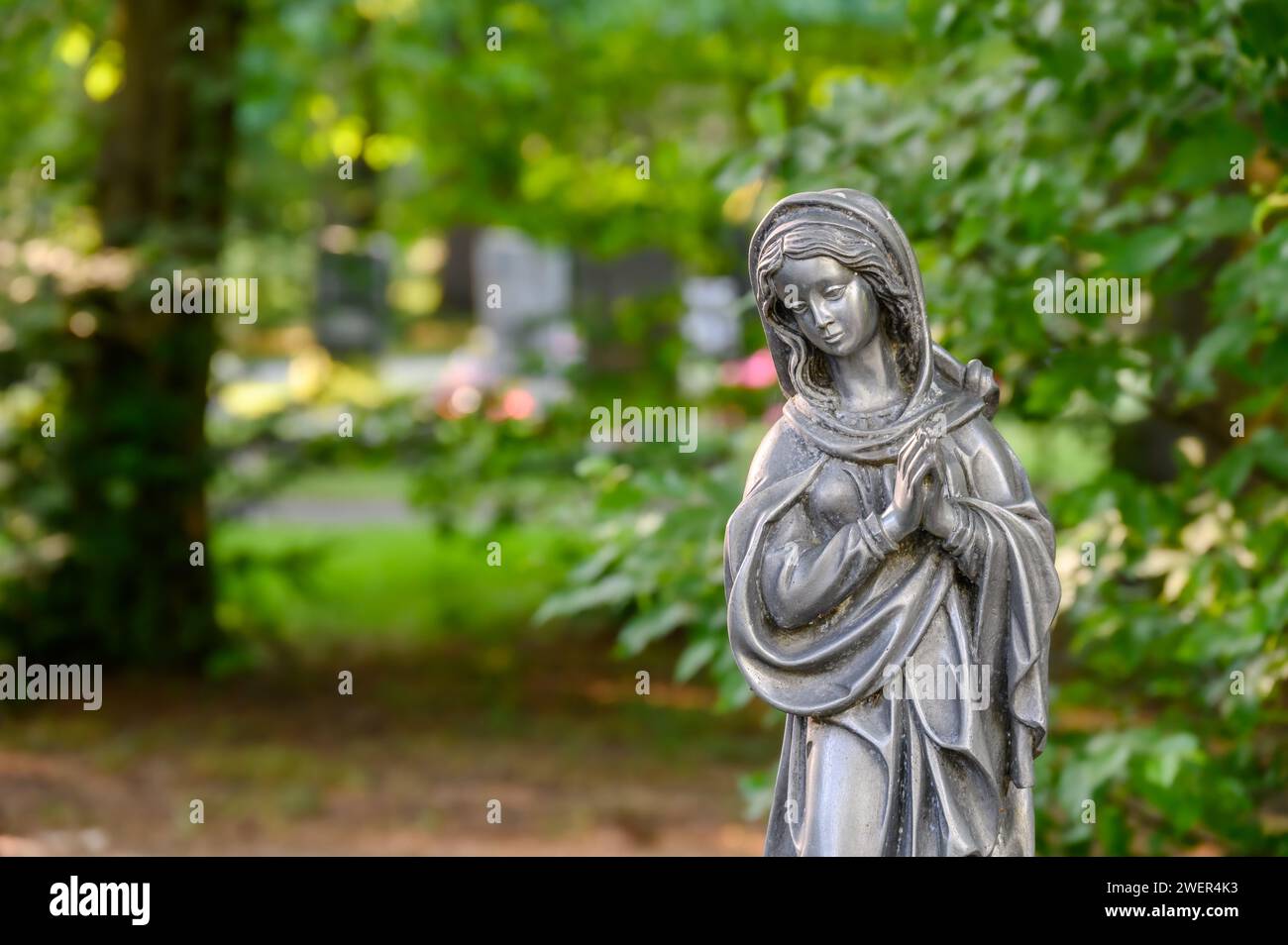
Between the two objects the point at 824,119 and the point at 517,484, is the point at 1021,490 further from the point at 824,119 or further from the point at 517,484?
the point at 517,484

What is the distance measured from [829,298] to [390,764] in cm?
753

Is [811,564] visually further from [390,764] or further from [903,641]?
[390,764]

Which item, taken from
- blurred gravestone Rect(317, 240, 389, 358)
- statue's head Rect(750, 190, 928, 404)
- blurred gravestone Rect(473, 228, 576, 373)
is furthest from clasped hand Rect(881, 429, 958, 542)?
blurred gravestone Rect(473, 228, 576, 373)

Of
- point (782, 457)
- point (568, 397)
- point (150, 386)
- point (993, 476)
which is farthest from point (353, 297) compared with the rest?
point (993, 476)

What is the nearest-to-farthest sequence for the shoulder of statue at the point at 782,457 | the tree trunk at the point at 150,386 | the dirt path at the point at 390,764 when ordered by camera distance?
the shoulder of statue at the point at 782,457 < the dirt path at the point at 390,764 < the tree trunk at the point at 150,386

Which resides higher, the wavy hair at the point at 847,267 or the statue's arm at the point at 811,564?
the wavy hair at the point at 847,267

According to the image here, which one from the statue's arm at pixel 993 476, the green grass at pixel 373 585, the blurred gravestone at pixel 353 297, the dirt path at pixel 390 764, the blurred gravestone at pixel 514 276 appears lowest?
the dirt path at pixel 390 764

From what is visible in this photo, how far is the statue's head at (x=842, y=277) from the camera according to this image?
3453 mm

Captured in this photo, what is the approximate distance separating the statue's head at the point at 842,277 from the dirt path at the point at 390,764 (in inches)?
218

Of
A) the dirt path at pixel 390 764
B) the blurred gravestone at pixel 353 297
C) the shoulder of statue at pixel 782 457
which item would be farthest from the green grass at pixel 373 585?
the shoulder of statue at pixel 782 457

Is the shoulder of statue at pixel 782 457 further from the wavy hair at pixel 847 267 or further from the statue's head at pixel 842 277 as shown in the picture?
the statue's head at pixel 842 277

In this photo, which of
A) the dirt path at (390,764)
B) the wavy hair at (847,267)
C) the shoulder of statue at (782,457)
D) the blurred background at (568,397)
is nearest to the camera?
the wavy hair at (847,267)

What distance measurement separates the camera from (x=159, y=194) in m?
11.5

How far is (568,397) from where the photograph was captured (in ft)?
32.7
